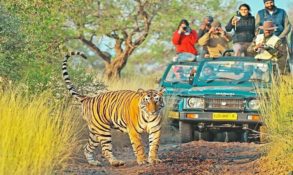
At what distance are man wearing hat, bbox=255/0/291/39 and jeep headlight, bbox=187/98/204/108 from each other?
8.66 feet

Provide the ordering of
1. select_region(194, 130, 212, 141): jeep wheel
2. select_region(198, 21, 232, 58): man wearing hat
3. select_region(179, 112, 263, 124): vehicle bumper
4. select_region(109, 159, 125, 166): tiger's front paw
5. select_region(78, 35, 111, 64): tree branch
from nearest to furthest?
select_region(109, 159, 125, 166): tiger's front paw → select_region(179, 112, 263, 124): vehicle bumper → select_region(194, 130, 212, 141): jeep wheel → select_region(198, 21, 232, 58): man wearing hat → select_region(78, 35, 111, 64): tree branch

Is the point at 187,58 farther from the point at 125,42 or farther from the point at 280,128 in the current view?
the point at 125,42

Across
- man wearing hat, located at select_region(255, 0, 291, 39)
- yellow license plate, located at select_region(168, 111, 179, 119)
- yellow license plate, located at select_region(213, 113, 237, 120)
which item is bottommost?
yellow license plate, located at select_region(213, 113, 237, 120)

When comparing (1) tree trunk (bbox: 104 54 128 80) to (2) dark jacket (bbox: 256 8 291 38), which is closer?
(2) dark jacket (bbox: 256 8 291 38)

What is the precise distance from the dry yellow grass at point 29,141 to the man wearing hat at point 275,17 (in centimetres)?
697

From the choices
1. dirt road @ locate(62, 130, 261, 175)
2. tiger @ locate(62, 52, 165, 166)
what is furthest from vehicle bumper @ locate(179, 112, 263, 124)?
tiger @ locate(62, 52, 165, 166)

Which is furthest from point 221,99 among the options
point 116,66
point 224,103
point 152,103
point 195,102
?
point 116,66

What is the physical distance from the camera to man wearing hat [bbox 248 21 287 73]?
15992 millimetres

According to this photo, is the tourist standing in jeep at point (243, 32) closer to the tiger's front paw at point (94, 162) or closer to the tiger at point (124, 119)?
the tiger at point (124, 119)

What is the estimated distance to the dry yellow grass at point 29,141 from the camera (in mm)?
8102

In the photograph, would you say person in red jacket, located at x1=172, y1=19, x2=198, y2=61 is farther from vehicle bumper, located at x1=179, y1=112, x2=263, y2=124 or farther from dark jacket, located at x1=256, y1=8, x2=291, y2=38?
vehicle bumper, located at x1=179, y1=112, x2=263, y2=124

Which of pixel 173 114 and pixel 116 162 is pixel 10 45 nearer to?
pixel 116 162

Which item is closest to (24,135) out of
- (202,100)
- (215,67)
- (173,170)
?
(173,170)

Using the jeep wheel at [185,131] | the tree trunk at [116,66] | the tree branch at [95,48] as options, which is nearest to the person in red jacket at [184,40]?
the jeep wheel at [185,131]
